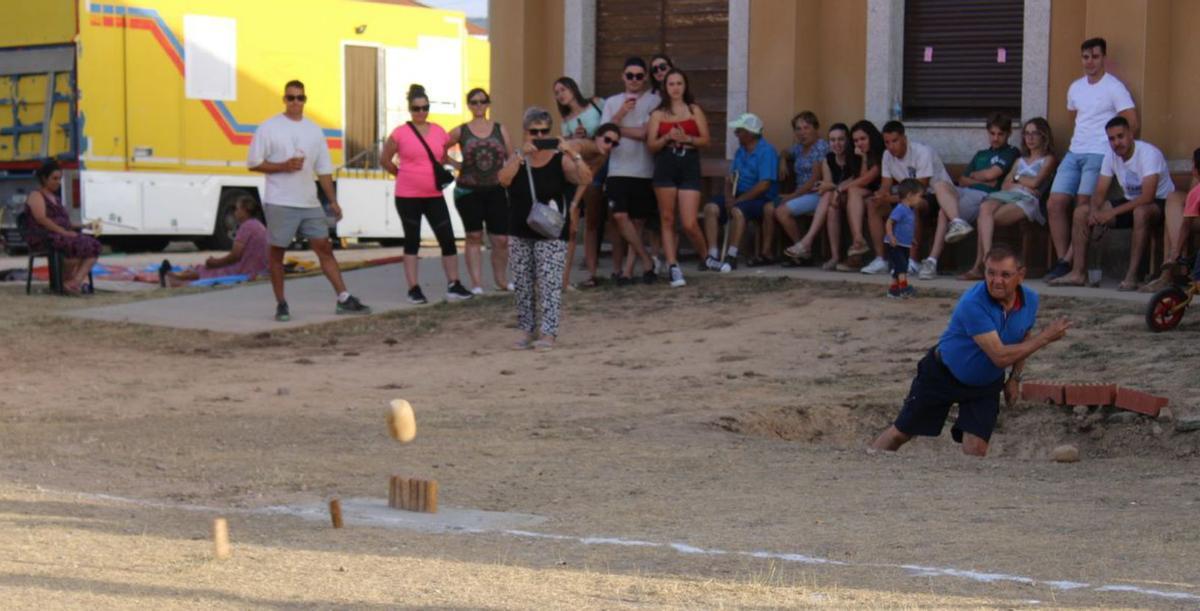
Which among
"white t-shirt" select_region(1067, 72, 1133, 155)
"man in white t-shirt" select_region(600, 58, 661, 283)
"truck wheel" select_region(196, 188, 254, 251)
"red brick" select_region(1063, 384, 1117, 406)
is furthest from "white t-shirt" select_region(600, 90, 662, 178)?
"truck wheel" select_region(196, 188, 254, 251)

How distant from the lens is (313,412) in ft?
35.0

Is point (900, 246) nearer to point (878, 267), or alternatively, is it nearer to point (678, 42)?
point (878, 267)

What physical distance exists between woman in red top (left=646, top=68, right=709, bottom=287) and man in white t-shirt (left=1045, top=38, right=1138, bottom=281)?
303cm

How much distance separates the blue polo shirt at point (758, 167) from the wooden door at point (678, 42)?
1133 mm

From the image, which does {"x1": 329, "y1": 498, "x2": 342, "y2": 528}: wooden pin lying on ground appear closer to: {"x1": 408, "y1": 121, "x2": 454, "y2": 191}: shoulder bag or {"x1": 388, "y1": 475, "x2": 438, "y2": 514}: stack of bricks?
{"x1": 388, "y1": 475, "x2": 438, "y2": 514}: stack of bricks

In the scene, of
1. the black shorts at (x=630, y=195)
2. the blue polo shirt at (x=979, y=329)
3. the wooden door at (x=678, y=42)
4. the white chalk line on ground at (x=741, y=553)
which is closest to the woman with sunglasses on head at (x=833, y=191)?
the black shorts at (x=630, y=195)

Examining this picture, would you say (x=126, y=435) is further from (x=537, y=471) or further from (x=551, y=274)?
(x=551, y=274)

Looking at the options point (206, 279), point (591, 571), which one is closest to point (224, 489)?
point (591, 571)

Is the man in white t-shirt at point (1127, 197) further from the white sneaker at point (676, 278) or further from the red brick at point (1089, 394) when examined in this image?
the red brick at point (1089, 394)

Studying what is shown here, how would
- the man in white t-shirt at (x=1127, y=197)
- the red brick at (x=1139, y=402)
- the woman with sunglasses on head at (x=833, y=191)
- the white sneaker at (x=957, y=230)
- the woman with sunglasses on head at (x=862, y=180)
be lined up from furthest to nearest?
the woman with sunglasses on head at (x=833, y=191) → the woman with sunglasses on head at (x=862, y=180) → the white sneaker at (x=957, y=230) → the man in white t-shirt at (x=1127, y=197) → the red brick at (x=1139, y=402)

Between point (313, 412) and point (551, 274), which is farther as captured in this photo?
point (551, 274)

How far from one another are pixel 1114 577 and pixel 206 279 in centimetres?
1366

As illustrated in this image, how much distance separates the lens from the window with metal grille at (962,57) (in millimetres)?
16047

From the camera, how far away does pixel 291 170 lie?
14.5 m
